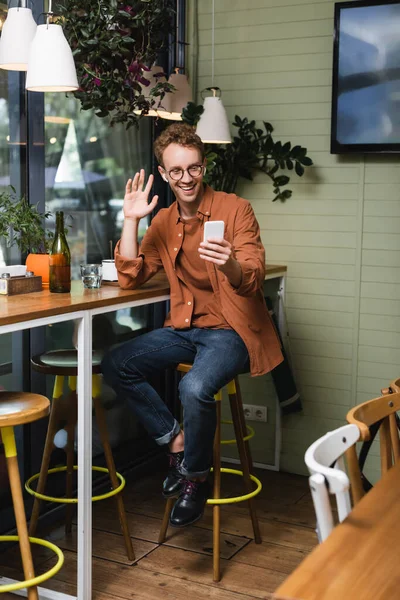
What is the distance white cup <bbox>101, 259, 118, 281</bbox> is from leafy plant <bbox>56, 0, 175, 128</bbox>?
0.56 meters

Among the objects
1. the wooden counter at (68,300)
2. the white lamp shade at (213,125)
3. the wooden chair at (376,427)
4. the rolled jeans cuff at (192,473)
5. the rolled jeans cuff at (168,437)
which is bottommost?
the rolled jeans cuff at (192,473)

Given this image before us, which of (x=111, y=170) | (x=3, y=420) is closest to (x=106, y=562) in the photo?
(x=3, y=420)

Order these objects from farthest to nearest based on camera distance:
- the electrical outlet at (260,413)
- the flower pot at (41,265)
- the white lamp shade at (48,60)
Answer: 1. the electrical outlet at (260,413)
2. the flower pot at (41,265)
3. the white lamp shade at (48,60)

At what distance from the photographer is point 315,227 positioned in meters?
3.71

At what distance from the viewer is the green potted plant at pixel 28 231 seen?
2.60 metres

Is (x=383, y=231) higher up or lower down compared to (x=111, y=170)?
lower down

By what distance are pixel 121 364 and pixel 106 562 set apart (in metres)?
0.72

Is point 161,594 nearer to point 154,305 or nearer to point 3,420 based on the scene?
point 3,420

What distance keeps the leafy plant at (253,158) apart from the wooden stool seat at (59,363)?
1.17 m

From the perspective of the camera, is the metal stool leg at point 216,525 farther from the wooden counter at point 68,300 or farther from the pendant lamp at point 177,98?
the pendant lamp at point 177,98

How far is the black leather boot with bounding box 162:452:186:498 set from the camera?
2.76 m

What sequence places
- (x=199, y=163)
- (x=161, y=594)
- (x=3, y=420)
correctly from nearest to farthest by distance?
(x=3, y=420) < (x=161, y=594) < (x=199, y=163)

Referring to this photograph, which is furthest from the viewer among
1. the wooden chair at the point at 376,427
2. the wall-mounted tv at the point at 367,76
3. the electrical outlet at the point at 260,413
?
the electrical outlet at the point at 260,413

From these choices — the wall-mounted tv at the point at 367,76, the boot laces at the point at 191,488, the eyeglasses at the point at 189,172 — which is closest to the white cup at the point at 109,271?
the eyeglasses at the point at 189,172
